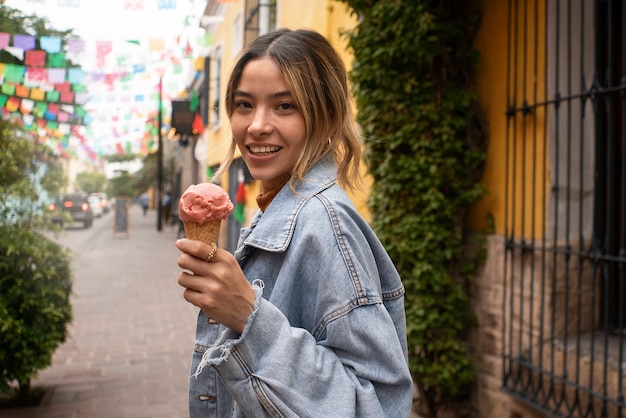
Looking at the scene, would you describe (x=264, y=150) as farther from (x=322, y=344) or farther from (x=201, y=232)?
(x=322, y=344)

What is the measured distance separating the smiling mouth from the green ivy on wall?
2.84 metres

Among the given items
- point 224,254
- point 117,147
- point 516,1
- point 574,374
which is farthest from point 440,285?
point 117,147

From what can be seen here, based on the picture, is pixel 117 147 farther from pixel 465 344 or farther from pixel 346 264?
pixel 346 264

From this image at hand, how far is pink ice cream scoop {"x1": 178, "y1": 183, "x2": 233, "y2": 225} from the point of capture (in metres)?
1.22

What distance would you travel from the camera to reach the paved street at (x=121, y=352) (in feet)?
16.1

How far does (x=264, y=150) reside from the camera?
56.0 inches

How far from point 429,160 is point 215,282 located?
3.22m

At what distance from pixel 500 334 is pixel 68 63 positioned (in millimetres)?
5147

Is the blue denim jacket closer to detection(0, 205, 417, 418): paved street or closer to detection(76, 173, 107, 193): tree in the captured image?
detection(0, 205, 417, 418): paved street

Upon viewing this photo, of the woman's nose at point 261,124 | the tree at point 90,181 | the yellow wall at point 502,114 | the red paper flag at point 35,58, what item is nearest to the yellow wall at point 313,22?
the woman's nose at point 261,124

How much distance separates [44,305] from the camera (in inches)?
184

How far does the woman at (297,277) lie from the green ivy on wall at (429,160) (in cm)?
271

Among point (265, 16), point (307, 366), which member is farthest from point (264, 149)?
point (265, 16)

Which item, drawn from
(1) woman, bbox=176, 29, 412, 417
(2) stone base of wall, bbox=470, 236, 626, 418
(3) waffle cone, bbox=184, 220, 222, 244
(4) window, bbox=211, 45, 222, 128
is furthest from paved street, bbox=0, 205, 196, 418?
(3) waffle cone, bbox=184, 220, 222, 244
